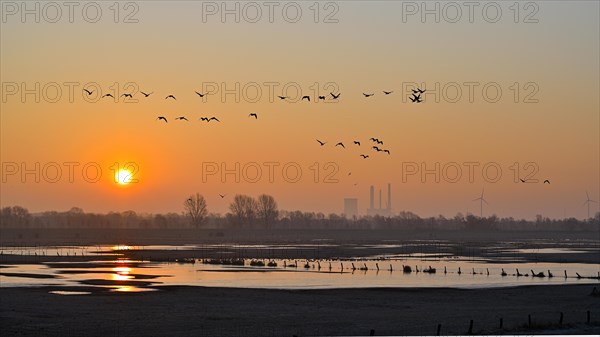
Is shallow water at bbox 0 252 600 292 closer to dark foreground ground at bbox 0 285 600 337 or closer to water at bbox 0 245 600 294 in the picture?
water at bbox 0 245 600 294

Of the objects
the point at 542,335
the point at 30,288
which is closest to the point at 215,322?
the point at 542,335

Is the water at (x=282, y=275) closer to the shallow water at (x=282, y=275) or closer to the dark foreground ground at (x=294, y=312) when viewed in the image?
the shallow water at (x=282, y=275)

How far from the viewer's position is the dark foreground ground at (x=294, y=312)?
2042 inches

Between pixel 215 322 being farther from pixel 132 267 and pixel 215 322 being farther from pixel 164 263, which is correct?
pixel 164 263

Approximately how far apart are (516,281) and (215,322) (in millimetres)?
41988

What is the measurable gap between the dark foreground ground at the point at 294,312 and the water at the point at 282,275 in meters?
6.40

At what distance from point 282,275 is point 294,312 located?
36199mm

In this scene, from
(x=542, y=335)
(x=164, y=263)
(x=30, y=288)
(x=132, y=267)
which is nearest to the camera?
(x=542, y=335)

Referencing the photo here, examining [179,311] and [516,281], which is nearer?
[179,311]

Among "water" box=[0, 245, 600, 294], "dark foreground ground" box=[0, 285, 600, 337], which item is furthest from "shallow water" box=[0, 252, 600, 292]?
"dark foreground ground" box=[0, 285, 600, 337]

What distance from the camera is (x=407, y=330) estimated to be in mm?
51938

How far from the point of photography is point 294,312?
60.6 m

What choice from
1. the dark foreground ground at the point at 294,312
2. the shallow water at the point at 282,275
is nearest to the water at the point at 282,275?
the shallow water at the point at 282,275

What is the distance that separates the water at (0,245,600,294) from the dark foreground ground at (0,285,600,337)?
21.0 feet
